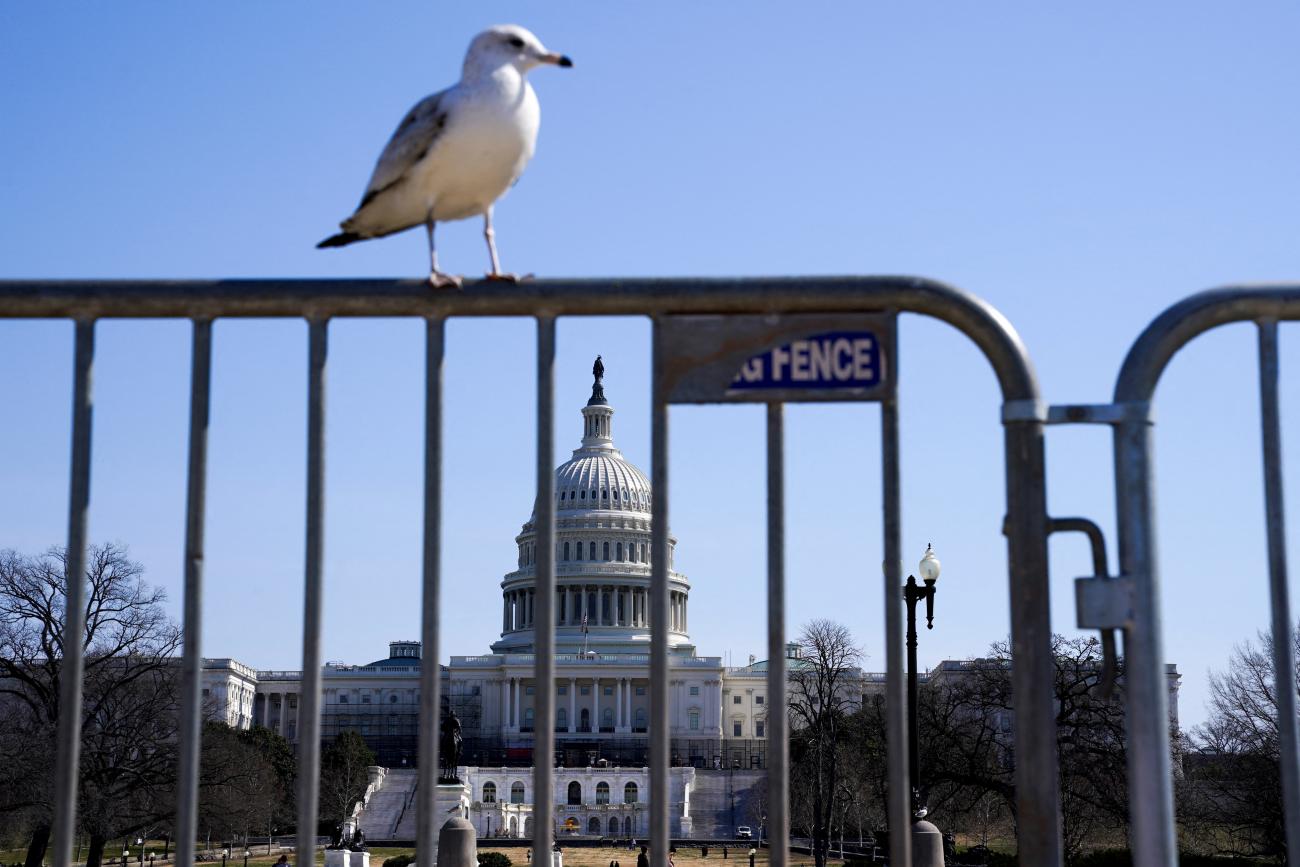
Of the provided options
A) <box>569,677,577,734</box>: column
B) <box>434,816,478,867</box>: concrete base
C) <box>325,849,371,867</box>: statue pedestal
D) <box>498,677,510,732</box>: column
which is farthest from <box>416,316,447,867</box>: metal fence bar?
<box>498,677,510,732</box>: column

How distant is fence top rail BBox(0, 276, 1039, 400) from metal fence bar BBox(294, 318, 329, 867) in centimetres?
17

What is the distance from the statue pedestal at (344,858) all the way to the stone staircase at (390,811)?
54755mm

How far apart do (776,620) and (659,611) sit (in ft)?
1.33

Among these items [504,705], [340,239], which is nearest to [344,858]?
[340,239]

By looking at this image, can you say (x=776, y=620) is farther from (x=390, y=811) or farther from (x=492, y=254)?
(x=390, y=811)

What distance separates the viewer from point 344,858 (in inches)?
2253

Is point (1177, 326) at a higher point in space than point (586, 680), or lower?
lower

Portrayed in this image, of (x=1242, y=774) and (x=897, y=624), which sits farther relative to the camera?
(x=1242, y=774)

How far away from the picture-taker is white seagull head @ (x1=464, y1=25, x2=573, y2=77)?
6426mm

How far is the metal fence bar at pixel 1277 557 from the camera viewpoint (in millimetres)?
5970

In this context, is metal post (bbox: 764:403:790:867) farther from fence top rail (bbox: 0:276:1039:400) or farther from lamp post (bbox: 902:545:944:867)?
lamp post (bbox: 902:545:944:867)

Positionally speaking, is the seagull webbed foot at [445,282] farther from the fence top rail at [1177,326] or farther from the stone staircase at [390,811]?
the stone staircase at [390,811]

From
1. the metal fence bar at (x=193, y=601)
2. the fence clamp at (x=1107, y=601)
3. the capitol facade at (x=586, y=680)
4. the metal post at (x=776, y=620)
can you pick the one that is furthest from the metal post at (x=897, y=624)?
the capitol facade at (x=586, y=680)

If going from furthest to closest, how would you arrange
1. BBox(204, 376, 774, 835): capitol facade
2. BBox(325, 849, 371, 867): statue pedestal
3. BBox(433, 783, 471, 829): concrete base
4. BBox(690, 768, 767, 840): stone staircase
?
BBox(204, 376, 774, 835): capitol facade
BBox(690, 768, 767, 840): stone staircase
BBox(325, 849, 371, 867): statue pedestal
BBox(433, 783, 471, 829): concrete base
